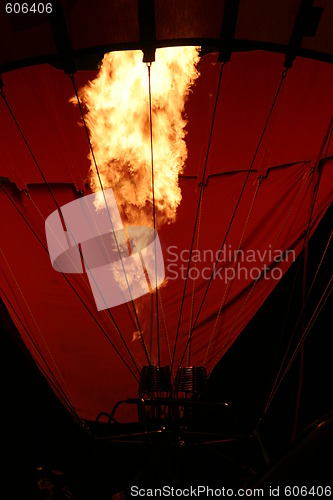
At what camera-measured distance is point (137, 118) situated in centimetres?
219

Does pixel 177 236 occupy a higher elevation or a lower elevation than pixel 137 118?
lower

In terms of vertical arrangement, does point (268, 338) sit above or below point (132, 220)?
below

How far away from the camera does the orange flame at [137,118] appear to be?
2.13m

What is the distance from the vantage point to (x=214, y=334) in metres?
2.71

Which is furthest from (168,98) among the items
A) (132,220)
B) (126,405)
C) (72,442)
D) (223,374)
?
(72,442)

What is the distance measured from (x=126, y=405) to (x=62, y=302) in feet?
3.19

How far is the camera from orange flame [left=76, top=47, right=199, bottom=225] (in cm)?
213

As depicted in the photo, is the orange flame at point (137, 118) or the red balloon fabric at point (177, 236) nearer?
the orange flame at point (137, 118)

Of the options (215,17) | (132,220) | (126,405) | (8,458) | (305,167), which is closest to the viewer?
(215,17)

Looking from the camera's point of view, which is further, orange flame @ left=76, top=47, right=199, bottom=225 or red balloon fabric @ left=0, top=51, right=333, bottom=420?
red balloon fabric @ left=0, top=51, right=333, bottom=420

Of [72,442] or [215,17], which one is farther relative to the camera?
[72,442]

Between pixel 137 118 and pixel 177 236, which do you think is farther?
pixel 177 236

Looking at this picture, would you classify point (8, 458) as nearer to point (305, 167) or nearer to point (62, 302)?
point (62, 302)

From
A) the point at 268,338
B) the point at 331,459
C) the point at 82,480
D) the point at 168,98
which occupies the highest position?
the point at 168,98
